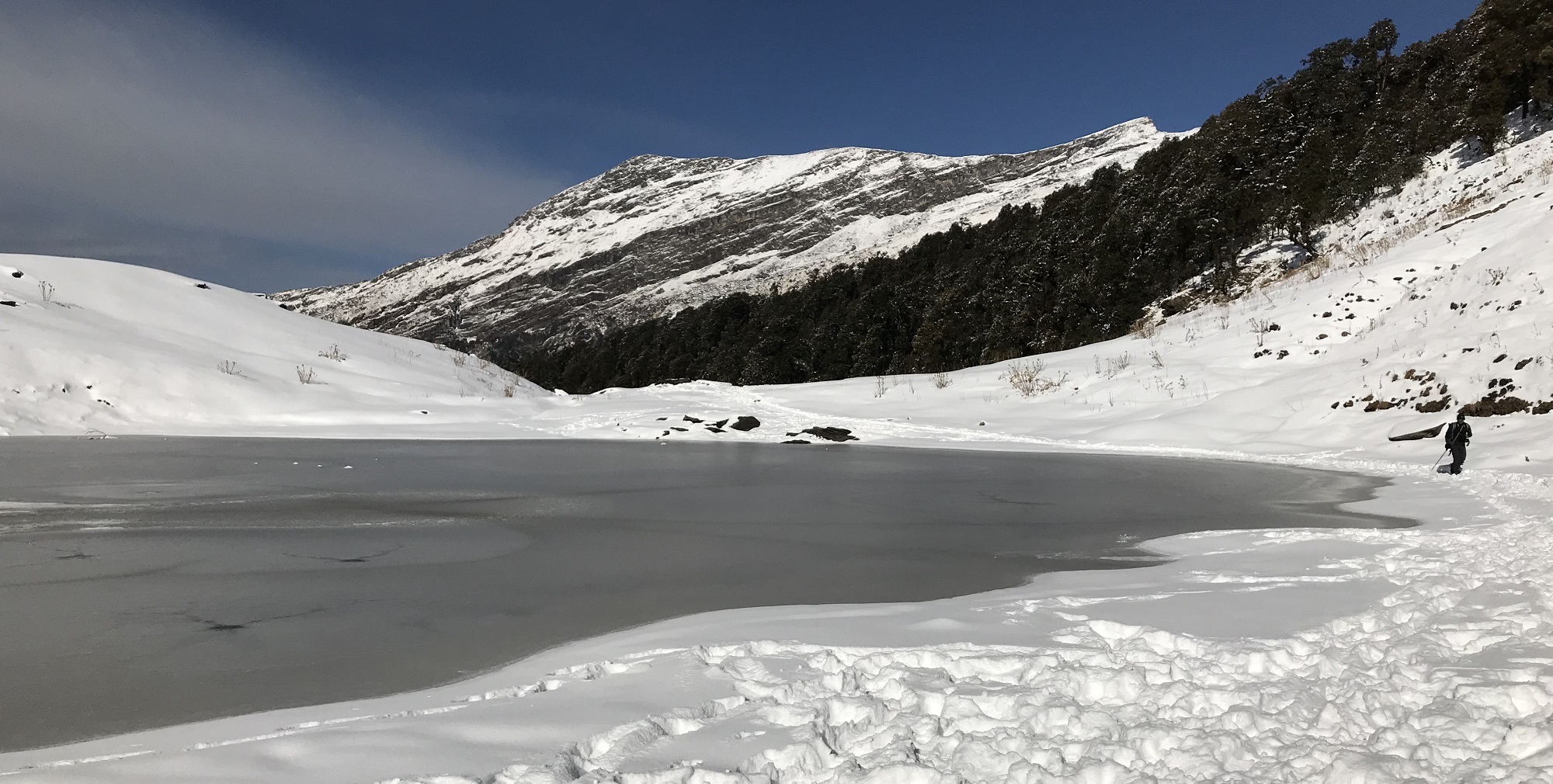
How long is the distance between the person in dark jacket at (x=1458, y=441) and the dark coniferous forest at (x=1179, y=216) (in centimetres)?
1921

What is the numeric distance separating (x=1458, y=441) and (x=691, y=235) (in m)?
104

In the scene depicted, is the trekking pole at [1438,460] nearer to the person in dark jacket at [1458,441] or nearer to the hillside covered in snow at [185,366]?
the person in dark jacket at [1458,441]

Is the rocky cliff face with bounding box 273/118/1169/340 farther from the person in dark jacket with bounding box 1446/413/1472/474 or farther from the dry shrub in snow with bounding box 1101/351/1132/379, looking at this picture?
the person in dark jacket with bounding box 1446/413/1472/474

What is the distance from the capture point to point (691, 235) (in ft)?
358

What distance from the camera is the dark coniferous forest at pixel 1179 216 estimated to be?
89.5ft


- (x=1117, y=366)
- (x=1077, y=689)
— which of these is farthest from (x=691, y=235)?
(x=1077, y=689)

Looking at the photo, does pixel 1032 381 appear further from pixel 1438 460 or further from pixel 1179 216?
pixel 1179 216

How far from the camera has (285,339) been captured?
717 inches

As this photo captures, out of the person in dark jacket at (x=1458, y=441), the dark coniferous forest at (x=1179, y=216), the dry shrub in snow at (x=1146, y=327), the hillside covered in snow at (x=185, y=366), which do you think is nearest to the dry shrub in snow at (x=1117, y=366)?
the dry shrub in snow at (x=1146, y=327)

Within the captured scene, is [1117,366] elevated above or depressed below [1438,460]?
above

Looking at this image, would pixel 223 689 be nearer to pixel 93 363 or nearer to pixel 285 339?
pixel 93 363

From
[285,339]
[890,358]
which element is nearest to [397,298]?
[890,358]

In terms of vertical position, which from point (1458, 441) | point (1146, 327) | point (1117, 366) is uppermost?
point (1146, 327)

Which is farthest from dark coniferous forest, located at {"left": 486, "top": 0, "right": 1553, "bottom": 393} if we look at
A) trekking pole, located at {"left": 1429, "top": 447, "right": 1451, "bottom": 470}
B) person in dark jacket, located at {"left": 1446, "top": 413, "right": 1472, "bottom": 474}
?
person in dark jacket, located at {"left": 1446, "top": 413, "right": 1472, "bottom": 474}
